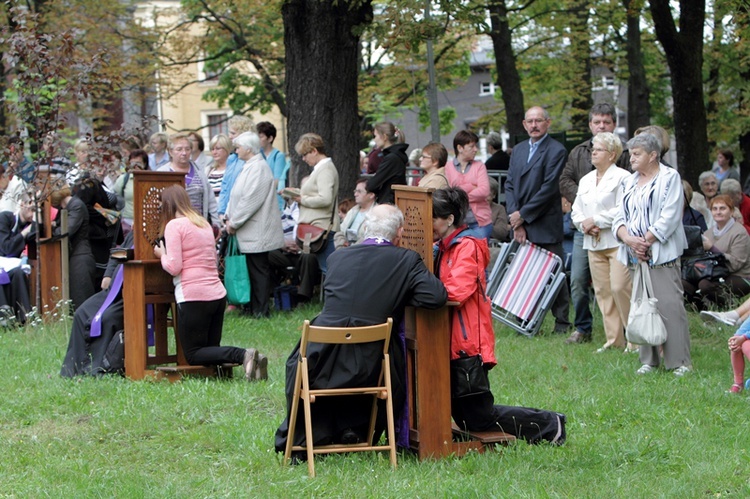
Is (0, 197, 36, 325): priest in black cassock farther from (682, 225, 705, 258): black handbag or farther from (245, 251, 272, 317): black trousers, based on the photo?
(682, 225, 705, 258): black handbag

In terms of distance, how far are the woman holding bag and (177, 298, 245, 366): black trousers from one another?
3.32m

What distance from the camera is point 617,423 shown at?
754 cm

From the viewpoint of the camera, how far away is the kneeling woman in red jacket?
21.6 feet

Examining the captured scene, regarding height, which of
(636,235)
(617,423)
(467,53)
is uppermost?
(467,53)

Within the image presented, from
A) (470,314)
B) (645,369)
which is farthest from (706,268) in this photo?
(470,314)

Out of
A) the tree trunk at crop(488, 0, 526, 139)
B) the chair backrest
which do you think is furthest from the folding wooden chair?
the tree trunk at crop(488, 0, 526, 139)

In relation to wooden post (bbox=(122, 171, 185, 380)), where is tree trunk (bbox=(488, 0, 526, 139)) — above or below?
above

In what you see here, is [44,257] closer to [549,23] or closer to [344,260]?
[344,260]

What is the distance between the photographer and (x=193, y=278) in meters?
9.15

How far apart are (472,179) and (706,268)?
2.82 metres

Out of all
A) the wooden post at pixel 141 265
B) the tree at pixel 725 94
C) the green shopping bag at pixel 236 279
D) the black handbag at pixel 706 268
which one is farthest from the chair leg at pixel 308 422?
the tree at pixel 725 94

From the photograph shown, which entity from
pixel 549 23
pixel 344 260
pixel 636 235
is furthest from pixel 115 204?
pixel 549 23

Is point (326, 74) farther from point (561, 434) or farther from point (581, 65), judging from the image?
point (581, 65)

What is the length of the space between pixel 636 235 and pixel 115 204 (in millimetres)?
6689
